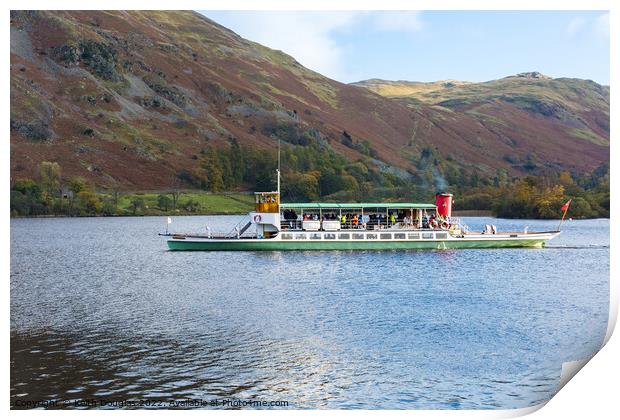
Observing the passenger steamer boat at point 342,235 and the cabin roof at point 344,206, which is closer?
the cabin roof at point 344,206

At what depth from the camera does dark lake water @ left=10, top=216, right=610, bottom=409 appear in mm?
29469

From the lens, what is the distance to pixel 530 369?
32406 mm

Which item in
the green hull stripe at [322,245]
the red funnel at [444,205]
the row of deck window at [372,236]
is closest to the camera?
the green hull stripe at [322,245]

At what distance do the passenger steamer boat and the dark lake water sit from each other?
509 centimetres

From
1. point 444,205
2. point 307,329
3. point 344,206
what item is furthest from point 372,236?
point 307,329

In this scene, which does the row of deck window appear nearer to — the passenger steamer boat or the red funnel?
the passenger steamer boat

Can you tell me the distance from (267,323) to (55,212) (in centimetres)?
14873

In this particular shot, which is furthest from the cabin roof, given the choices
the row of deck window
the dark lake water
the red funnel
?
the dark lake water

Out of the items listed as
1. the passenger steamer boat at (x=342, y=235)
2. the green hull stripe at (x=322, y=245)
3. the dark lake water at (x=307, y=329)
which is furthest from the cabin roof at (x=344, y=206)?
the dark lake water at (x=307, y=329)

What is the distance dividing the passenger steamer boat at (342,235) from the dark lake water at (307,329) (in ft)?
Result: 16.7

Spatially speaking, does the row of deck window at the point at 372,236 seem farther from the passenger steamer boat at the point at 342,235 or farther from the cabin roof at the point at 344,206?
the cabin roof at the point at 344,206

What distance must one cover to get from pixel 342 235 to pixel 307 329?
3895 centimetres

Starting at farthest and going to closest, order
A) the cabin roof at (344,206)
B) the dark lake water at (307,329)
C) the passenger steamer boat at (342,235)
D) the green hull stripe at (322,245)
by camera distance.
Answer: the green hull stripe at (322,245) → the passenger steamer boat at (342,235) → the cabin roof at (344,206) → the dark lake water at (307,329)

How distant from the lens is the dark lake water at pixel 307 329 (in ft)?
96.7
